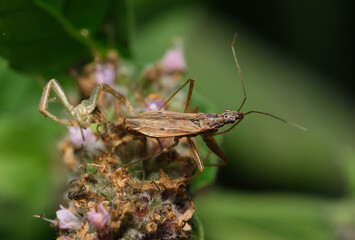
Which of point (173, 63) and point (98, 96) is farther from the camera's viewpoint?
point (173, 63)

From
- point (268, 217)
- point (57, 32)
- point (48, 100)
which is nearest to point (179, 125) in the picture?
point (48, 100)

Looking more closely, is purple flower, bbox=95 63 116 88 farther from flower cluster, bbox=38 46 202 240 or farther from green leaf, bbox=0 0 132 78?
flower cluster, bbox=38 46 202 240

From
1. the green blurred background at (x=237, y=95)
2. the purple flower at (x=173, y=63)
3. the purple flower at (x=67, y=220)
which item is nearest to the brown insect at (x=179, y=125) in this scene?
the purple flower at (x=67, y=220)

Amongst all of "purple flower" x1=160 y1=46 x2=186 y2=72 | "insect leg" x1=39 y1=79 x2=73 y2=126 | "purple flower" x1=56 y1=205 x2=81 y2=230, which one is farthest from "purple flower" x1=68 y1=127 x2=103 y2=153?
"purple flower" x1=160 y1=46 x2=186 y2=72

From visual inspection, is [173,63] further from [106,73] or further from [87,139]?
[87,139]

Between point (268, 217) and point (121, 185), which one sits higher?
point (268, 217)

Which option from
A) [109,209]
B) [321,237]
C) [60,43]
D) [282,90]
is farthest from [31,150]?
[282,90]

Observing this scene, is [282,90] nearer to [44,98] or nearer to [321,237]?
[321,237]
